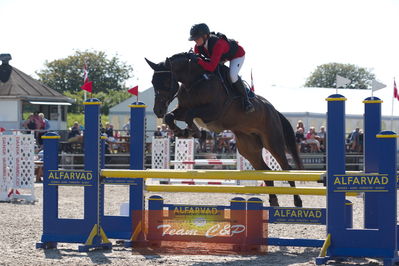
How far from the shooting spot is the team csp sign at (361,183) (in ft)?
14.7

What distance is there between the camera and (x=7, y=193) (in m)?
10.8

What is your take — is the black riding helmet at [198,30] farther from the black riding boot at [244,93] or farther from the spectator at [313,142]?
the spectator at [313,142]

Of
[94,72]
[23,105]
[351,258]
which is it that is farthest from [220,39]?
[94,72]

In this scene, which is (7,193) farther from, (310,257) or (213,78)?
(310,257)

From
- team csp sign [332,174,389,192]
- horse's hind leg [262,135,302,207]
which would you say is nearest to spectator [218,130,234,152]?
horse's hind leg [262,135,302,207]

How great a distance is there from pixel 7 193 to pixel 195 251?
633 cm

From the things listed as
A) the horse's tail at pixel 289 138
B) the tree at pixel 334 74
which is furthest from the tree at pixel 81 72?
the horse's tail at pixel 289 138

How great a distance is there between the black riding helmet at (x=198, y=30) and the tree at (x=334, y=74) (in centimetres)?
6614

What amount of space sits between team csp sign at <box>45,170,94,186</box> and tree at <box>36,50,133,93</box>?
1916 inches

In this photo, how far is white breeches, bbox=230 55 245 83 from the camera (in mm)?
6445

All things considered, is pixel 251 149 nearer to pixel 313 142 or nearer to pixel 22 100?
pixel 313 142

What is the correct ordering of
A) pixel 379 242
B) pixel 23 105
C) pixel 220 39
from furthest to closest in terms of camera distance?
pixel 23 105, pixel 220 39, pixel 379 242

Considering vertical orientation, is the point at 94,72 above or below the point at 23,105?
above

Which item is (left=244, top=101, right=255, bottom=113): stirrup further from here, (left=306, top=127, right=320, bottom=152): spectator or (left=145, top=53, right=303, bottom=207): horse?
(left=306, top=127, right=320, bottom=152): spectator
